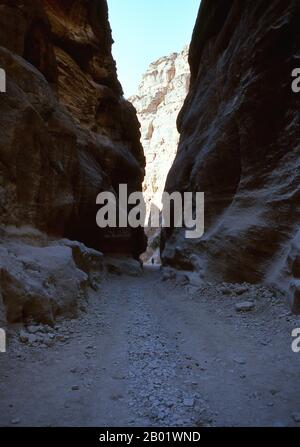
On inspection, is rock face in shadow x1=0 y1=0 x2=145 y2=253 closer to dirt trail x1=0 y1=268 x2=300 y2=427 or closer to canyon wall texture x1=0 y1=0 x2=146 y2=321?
canyon wall texture x1=0 y1=0 x2=146 y2=321

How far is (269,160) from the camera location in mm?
10359

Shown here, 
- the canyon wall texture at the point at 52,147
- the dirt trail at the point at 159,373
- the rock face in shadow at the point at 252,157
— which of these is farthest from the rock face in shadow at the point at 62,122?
the rock face in shadow at the point at 252,157

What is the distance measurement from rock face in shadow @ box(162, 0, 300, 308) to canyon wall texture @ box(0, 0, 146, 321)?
17.7ft

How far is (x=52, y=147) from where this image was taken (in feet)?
38.5

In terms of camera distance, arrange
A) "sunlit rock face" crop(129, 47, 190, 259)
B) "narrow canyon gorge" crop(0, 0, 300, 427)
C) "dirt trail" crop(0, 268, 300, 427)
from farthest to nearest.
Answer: "sunlit rock face" crop(129, 47, 190, 259)
"narrow canyon gorge" crop(0, 0, 300, 427)
"dirt trail" crop(0, 268, 300, 427)

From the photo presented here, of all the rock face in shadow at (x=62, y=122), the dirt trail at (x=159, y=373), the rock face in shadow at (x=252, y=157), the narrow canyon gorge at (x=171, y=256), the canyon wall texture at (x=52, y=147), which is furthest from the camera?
the rock face in shadow at (x=62, y=122)

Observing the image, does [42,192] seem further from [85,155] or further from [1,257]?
[85,155]

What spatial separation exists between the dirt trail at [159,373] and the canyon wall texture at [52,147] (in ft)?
4.69

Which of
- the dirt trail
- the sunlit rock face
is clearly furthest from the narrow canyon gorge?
the sunlit rock face

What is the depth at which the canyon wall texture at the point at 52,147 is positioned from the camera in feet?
25.1

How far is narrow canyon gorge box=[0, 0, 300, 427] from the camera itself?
4.25 meters

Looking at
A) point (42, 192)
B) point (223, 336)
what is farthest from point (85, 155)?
point (223, 336)

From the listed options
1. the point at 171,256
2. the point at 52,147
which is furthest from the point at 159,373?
the point at 171,256

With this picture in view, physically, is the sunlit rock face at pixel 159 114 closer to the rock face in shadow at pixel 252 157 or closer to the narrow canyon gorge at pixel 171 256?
the narrow canyon gorge at pixel 171 256
